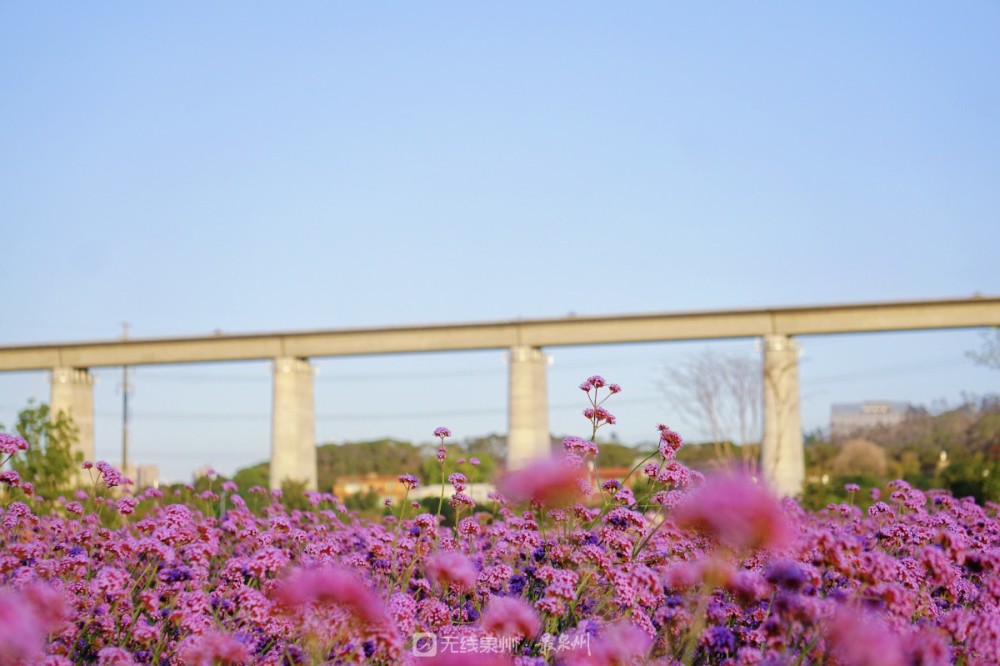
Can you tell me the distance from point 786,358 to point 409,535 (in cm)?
3320

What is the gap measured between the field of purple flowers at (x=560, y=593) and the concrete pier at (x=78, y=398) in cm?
3969

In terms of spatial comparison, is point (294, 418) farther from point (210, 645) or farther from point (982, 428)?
point (210, 645)

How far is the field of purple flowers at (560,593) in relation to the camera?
304 centimetres

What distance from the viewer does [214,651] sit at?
3.26 m

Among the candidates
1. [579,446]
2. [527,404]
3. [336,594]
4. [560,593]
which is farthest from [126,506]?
[527,404]

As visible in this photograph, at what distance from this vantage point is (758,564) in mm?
4395

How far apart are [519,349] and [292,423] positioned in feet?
29.6

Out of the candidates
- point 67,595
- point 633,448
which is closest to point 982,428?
point 633,448

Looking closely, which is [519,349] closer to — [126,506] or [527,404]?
[527,404]

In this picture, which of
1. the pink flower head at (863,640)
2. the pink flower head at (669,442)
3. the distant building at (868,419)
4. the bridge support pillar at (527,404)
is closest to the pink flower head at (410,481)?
the pink flower head at (669,442)

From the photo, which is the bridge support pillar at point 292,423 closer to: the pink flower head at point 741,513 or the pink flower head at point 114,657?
the pink flower head at point 114,657

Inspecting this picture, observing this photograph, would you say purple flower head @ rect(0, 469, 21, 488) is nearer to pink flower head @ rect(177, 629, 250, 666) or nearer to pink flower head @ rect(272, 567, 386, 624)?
pink flower head @ rect(177, 629, 250, 666)

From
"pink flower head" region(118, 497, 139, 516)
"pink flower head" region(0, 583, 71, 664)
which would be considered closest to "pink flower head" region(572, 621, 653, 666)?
"pink flower head" region(0, 583, 71, 664)

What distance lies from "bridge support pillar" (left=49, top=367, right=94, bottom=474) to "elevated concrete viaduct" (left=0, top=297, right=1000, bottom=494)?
4cm
